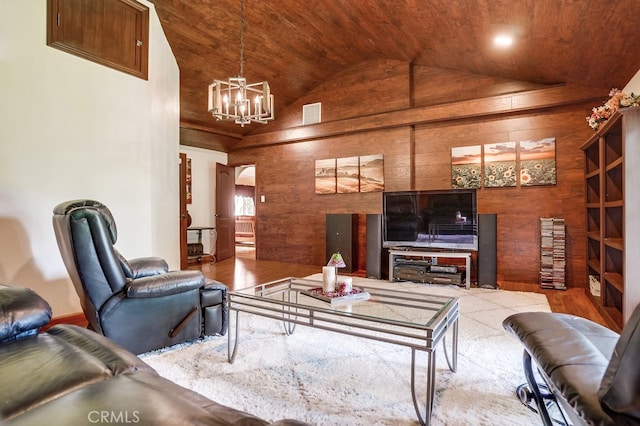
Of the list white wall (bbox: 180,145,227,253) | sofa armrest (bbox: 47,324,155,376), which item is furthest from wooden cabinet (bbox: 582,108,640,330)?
white wall (bbox: 180,145,227,253)

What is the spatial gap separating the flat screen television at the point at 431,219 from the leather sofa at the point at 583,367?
115 inches

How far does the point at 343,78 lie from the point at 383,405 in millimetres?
5624

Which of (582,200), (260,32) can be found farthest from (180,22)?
(582,200)

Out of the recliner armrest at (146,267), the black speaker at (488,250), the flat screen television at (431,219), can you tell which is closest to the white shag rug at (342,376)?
the recliner armrest at (146,267)

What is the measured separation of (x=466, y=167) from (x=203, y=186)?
17.9 ft

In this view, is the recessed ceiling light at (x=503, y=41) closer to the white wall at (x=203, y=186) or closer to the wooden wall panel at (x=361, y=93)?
the wooden wall panel at (x=361, y=93)

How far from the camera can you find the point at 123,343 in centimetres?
225

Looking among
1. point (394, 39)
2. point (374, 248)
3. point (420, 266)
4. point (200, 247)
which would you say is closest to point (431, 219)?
point (420, 266)

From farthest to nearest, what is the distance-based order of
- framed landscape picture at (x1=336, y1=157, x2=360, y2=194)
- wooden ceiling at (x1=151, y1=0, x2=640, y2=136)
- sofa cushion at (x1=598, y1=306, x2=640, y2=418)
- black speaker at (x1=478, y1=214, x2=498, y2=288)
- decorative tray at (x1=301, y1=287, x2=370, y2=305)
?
framed landscape picture at (x1=336, y1=157, x2=360, y2=194), black speaker at (x1=478, y1=214, x2=498, y2=288), wooden ceiling at (x1=151, y1=0, x2=640, y2=136), decorative tray at (x1=301, y1=287, x2=370, y2=305), sofa cushion at (x1=598, y1=306, x2=640, y2=418)

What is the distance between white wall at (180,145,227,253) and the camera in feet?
24.0

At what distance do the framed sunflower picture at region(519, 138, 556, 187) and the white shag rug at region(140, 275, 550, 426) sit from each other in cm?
265

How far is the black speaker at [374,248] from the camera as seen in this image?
5215mm

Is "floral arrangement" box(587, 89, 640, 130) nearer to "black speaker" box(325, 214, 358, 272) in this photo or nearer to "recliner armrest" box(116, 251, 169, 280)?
"black speaker" box(325, 214, 358, 272)

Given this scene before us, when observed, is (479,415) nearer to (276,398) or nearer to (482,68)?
(276,398)
